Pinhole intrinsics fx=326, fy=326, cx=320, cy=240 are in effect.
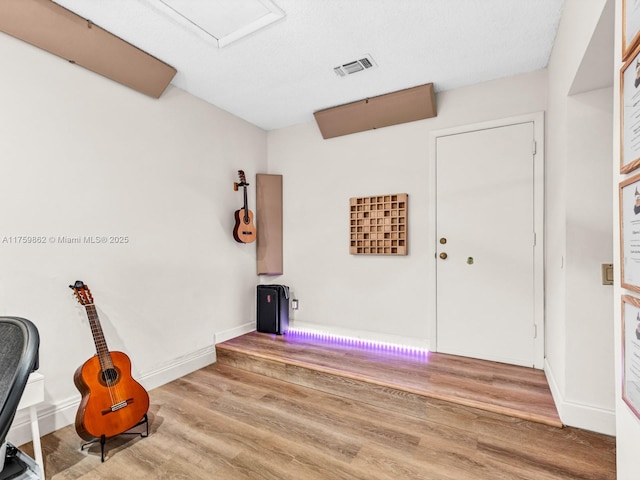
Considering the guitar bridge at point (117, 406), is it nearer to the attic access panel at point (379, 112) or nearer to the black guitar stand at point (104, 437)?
the black guitar stand at point (104, 437)

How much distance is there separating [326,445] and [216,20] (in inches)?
104

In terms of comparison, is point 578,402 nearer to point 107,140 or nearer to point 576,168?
point 576,168

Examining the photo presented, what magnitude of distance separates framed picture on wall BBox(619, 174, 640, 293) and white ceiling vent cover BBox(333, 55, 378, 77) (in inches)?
76.9

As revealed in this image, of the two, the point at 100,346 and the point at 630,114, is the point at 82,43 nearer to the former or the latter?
the point at 100,346

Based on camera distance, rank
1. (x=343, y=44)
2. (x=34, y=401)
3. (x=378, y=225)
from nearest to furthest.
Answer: (x=34, y=401)
(x=343, y=44)
(x=378, y=225)

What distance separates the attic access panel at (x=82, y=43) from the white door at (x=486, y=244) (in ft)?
7.89

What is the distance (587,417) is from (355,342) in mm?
1809

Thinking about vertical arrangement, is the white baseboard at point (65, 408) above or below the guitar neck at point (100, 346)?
below

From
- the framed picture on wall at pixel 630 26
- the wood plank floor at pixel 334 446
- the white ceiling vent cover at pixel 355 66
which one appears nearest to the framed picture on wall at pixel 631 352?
the framed picture on wall at pixel 630 26

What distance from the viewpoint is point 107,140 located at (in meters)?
2.34

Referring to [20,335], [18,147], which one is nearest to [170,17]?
[18,147]

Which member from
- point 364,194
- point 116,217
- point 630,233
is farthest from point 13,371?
point 364,194

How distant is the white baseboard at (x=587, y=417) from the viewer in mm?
1794

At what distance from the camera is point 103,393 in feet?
6.06
